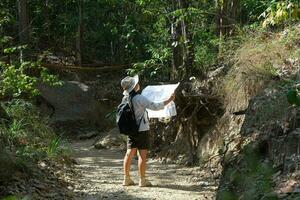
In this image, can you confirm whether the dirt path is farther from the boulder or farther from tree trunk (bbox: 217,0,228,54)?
the boulder

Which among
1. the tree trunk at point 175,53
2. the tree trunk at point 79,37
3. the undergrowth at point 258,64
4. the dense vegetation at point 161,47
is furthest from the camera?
the tree trunk at point 79,37

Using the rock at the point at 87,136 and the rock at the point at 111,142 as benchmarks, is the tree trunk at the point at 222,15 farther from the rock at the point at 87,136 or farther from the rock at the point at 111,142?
the rock at the point at 87,136

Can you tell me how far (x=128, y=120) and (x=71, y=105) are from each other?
11.0 meters

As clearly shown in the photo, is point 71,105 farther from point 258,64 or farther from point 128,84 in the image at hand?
point 258,64

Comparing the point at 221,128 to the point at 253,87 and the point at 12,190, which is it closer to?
the point at 253,87

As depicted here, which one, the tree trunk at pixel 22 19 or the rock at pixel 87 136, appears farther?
the tree trunk at pixel 22 19

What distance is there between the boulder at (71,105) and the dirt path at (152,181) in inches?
282

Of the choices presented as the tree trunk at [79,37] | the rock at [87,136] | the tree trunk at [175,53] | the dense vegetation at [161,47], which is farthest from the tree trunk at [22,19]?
the tree trunk at [175,53]

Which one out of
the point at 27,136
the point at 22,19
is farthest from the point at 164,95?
the point at 22,19

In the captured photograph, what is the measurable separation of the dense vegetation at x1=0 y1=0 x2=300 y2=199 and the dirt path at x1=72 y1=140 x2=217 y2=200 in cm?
72

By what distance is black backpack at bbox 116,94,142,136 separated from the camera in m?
7.00

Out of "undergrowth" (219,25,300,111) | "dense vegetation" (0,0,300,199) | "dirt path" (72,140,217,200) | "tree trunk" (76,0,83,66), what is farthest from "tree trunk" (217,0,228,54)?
"tree trunk" (76,0,83,66)

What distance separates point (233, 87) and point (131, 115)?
178cm

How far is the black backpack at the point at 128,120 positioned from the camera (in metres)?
7.00
